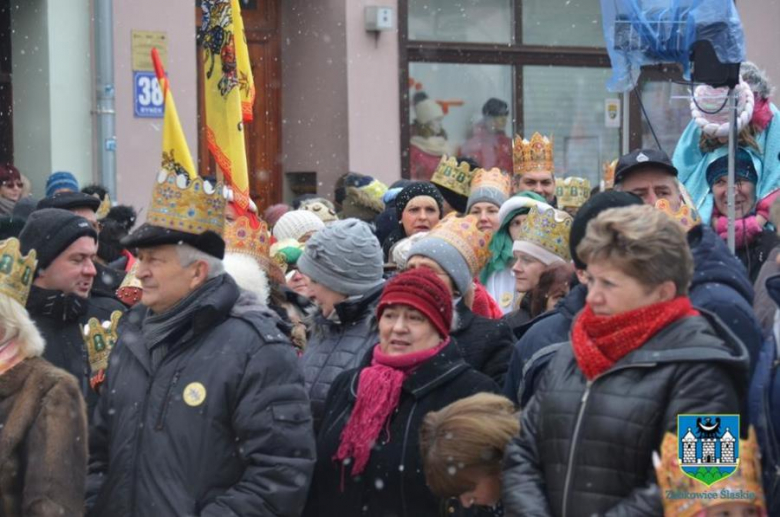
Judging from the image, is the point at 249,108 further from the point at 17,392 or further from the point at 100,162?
the point at 17,392

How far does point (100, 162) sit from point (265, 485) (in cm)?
821

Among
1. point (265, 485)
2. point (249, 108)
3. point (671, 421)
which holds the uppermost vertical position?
point (249, 108)

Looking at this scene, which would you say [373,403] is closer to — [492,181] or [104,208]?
[492,181]

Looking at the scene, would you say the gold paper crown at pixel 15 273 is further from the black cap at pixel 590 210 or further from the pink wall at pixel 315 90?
the pink wall at pixel 315 90

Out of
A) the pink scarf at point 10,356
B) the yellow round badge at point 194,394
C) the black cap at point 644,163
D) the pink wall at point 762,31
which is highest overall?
the pink wall at point 762,31

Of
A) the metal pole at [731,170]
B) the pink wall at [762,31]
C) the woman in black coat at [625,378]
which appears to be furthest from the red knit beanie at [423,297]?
the pink wall at [762,31]

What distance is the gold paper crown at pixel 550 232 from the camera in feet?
20.7

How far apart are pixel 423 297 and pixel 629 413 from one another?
1239mm

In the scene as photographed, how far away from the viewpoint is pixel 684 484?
3838 millimetres

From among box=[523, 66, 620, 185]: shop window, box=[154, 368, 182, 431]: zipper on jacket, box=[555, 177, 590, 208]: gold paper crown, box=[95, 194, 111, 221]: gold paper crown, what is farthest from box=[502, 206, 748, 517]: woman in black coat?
box=[523, 66, 620, 185]: shop window

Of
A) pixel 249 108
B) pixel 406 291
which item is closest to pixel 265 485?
pixel 406 291

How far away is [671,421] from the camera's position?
3869 millimetres

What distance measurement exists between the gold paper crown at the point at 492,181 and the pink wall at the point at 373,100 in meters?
5.41

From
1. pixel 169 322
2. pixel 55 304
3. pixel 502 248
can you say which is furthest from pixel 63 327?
pixel 502 248
